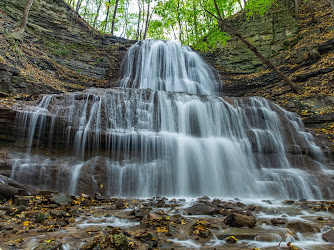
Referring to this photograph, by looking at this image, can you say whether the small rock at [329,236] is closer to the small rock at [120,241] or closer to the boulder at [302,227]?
the boulder at [302,227]

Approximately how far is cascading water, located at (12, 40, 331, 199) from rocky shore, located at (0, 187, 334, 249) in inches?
80.0

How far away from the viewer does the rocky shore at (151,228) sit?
112 inches

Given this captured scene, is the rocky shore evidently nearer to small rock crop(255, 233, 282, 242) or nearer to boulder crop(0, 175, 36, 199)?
small rock crop(255, 233, 282, 242)

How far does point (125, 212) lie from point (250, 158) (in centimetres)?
592

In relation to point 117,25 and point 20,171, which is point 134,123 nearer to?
point 20,171

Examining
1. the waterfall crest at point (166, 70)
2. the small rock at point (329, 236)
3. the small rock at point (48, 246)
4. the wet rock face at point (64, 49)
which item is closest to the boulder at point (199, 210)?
the small rock at point (329, 236)

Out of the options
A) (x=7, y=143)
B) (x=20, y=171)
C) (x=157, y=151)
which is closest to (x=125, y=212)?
(x=157, y=151)

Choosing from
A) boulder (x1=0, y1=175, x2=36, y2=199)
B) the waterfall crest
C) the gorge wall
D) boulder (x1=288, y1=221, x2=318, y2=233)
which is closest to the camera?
boulder (x1=288, y1=221, x2=318, y2=233)

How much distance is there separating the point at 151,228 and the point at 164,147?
4.49 m

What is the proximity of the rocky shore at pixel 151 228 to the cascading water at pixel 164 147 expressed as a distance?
2033 mm

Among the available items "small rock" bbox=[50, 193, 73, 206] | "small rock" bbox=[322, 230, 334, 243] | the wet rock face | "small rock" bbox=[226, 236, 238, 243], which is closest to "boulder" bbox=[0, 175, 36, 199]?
"small rock" bbox=[50, 193, 73, 206]

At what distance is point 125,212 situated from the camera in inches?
182

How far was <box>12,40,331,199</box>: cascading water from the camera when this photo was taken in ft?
22.7

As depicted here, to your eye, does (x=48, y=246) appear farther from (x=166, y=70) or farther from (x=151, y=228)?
(x=166, y=70)
